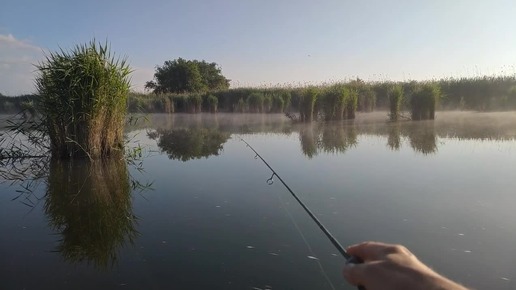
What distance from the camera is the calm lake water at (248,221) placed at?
118 inches

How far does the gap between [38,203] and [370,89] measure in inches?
882

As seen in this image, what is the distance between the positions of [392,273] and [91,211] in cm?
427

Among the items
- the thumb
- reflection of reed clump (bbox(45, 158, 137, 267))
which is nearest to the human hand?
the thumb

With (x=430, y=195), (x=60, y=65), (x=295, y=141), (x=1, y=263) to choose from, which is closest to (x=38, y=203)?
(x=1, y=263)

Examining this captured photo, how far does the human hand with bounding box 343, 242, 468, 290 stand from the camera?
1.06 m

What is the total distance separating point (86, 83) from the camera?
328 inches

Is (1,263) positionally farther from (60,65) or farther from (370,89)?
(370,89)

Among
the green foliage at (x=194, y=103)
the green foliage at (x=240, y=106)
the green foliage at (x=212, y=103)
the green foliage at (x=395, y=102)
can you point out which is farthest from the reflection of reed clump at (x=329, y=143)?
the green foliage at (x=194, y=103)

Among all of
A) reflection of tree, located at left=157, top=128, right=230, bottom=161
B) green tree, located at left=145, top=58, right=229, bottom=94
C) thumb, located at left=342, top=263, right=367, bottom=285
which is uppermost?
green tree, located at left=145, top=58, right=229, bottom=94

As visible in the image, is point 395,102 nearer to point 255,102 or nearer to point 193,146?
point 193,146

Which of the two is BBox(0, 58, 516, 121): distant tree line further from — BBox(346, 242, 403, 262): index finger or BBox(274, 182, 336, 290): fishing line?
BBox(346, 242, 403, 262): index finger

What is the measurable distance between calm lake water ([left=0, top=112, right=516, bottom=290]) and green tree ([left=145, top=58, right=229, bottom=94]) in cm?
3661

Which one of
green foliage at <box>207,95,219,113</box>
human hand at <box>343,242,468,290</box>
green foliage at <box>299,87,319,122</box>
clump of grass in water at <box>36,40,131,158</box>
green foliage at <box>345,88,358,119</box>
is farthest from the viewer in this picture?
green foliage at <box>207,95,219,113</box>

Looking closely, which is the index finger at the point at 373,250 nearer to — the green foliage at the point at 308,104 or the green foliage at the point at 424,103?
the green foliage at the point at 308,104
